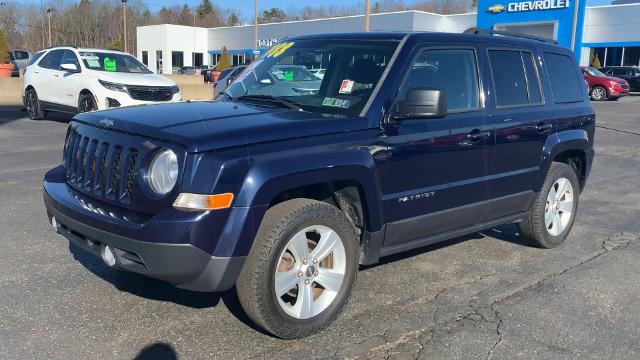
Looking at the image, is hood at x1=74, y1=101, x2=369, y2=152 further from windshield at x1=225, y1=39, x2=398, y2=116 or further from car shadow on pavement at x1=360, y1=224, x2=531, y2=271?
car shadow on pavement at x1=360, y1=224, x2=531, y2=271

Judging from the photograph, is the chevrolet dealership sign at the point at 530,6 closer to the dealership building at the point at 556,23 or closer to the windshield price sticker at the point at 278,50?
the dealership building at the point at 556,23

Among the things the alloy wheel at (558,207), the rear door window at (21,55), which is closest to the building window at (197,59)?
the rear door window at (21,55)

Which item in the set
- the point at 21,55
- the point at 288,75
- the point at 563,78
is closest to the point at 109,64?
the point at 288,75

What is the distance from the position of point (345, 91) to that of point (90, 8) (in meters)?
94.9

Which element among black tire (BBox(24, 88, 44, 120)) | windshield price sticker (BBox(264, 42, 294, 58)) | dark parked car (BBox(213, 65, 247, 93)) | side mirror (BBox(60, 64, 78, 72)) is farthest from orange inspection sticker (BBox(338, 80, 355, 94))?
dark parked car (BBox(213, 65, 247, 93))

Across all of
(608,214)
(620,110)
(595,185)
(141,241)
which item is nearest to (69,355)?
(141,241)

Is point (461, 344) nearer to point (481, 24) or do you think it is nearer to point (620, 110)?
point (620, 110)

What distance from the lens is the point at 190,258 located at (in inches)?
125

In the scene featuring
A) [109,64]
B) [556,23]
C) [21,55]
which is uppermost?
[556,23]

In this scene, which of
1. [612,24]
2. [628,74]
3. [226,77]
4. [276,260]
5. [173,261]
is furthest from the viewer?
[612,24]

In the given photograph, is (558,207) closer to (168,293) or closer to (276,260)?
(276,260)

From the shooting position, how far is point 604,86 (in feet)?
98.3

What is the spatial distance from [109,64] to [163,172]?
1119 cm

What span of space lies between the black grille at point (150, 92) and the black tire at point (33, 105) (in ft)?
10.5
